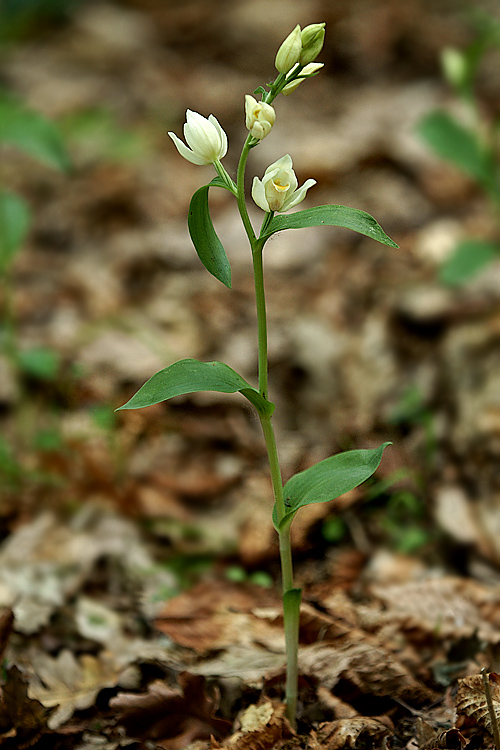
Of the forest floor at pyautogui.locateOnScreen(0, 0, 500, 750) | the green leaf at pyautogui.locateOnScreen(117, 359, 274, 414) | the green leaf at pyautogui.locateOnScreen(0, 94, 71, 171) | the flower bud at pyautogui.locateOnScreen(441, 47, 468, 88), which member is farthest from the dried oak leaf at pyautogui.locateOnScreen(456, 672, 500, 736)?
the flower bud at pyautogui.locateOnScreen(441, 47, 468, 88)

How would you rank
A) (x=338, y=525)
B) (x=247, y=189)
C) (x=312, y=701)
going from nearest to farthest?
(x=312, y=701) → (x=338, y=525) → (x=247, y=189)

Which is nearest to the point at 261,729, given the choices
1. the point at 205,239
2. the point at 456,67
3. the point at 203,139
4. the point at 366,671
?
the point at 366,671

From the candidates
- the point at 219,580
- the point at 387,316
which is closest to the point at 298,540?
the point at 219,580

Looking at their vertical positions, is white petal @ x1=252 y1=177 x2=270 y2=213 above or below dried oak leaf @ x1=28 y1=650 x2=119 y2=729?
above

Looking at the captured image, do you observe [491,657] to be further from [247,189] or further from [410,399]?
[247,189]

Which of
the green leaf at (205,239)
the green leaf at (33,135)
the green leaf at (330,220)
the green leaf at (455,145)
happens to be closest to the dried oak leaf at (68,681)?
the green leaf at (205,239)

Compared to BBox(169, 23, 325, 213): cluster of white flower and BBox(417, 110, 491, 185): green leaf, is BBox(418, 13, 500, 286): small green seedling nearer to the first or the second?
BBox(417, 110, 491, 185): green leaf

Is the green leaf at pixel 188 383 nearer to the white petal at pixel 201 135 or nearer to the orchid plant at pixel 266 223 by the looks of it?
the orchid plant at pixel 266 223

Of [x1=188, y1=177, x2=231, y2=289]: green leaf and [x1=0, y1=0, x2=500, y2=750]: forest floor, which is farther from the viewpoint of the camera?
[x1=0, y1=0, x2=500, y2=750]: forest floor
